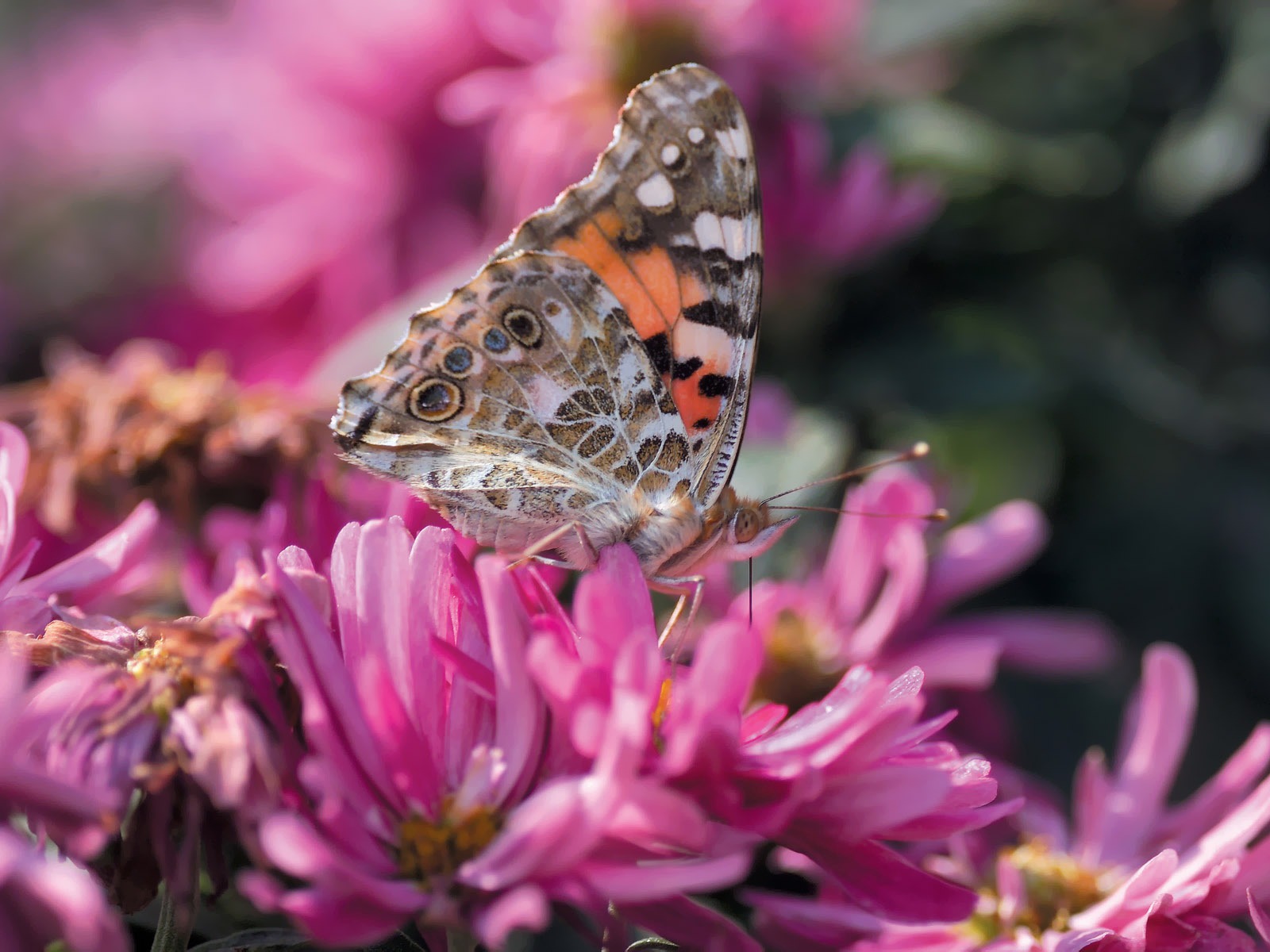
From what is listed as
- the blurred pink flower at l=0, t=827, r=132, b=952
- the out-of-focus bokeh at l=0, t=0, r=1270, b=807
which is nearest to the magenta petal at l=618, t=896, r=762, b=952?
the blurred pink flower at l=0, t=827, r=132, b=952

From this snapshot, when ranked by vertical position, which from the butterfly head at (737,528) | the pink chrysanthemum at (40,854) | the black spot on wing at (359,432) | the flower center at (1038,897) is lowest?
the flower center at (1038,897)

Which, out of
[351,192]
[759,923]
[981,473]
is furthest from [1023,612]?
[351,192]

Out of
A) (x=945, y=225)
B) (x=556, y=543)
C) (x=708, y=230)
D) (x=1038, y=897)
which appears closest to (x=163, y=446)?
(x=556, y=543)

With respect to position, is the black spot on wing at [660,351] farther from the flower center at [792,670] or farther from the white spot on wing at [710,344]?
the flower center at [792,670]

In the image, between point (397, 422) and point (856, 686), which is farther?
point (397, 422)

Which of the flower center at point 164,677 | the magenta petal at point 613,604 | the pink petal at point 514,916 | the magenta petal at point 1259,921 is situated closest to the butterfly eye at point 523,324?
the magenta petal at point 613,604

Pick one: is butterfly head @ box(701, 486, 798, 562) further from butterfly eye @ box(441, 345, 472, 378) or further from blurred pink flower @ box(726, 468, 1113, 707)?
butterfly eye @ box(441, 345, 472, 378)

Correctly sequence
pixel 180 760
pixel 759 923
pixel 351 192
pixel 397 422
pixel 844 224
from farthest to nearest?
1. pixel 351 192
2. pixel 844 224
3. pixel 397 422
4. pixel 759 923
5. pixel 180 760

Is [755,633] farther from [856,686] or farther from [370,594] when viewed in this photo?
[370,594]
